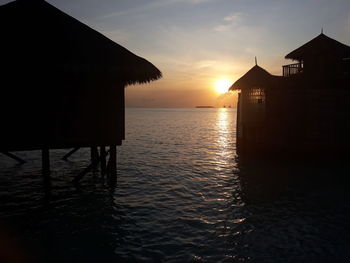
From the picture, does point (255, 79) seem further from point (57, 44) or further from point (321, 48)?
point (57, 44)

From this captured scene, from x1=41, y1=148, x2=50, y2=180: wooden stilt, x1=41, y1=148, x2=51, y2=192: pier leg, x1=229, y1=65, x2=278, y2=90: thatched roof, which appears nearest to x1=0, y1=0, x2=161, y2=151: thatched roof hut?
x1=41, y1=148, x2=50, y2=180: wooden stilt

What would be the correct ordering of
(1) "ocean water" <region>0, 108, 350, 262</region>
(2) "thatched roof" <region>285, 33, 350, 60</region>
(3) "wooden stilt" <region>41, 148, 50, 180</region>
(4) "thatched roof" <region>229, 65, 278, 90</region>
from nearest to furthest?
(1) "ocean water" <region>0, 108, 350, 262</region> → (3) "wooden stilt" <region>41, 148, 50, 180</region> → (4) "thatched roof" <region>229, 65, 278, 90</region> → (2) "thatched roof" <region>285, 33, 350, 60</region>

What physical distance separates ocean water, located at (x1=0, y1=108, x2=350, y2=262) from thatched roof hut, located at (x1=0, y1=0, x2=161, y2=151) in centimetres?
260

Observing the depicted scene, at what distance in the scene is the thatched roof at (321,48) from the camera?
2119 centimetres

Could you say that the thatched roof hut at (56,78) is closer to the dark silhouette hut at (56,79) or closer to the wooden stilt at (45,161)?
the dark silhouette hut at (56,79)

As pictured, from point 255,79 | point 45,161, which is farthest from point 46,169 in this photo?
point 255,79

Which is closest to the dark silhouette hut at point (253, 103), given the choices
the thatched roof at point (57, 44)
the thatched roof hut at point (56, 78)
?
the thatched roof at point (57, 44)

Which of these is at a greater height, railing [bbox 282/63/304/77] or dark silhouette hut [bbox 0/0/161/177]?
railing [bbox 282/63/304/77]

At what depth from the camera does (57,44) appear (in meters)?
9.12

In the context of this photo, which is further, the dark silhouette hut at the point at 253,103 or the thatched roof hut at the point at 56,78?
the dark silhouette hut at the point at 253,103

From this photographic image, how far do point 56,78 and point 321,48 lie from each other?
68.8ft

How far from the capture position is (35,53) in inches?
338

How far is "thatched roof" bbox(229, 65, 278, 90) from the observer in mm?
18062

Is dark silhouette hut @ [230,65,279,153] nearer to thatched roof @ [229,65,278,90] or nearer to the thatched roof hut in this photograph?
thatched roof @ [229,65,278,90]
